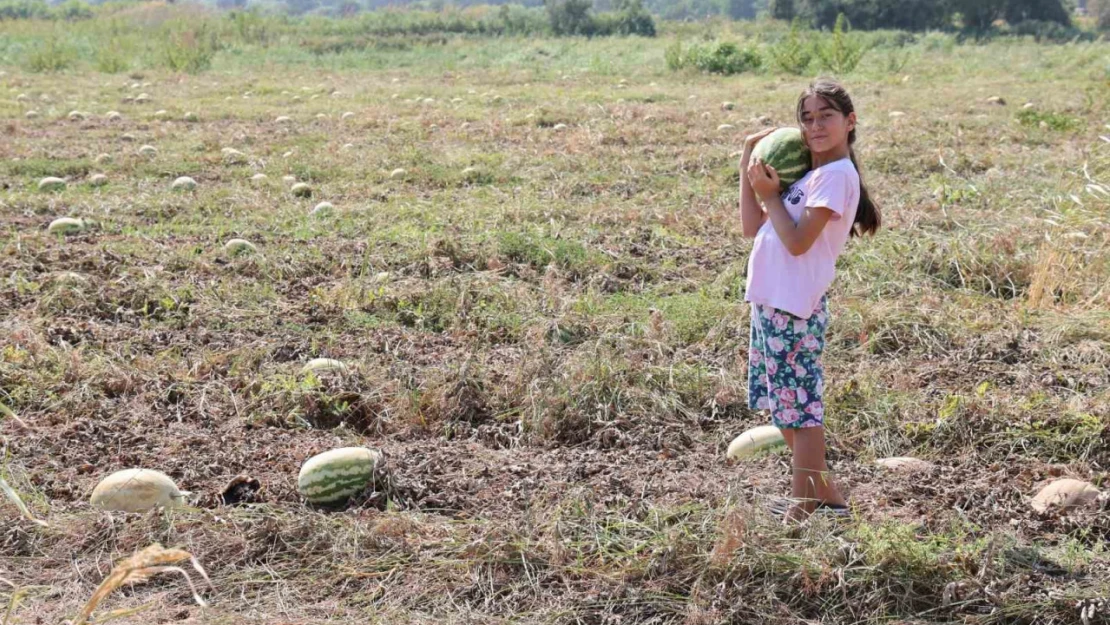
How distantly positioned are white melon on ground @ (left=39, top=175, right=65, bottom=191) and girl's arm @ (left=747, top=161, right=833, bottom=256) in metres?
6.31

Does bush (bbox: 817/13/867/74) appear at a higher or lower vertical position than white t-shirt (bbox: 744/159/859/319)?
lower

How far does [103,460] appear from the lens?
3488 mm

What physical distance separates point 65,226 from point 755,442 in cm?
463

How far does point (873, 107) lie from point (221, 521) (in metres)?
11.0

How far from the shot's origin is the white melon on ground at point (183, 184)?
25.0 ft

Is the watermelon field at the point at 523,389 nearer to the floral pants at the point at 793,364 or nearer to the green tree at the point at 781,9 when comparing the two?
the floral pants at the point at 793,364

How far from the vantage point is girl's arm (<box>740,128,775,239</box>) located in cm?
307

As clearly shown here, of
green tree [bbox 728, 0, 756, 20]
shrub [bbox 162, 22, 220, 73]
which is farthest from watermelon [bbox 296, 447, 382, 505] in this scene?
green tree [bbox 728, 0, 756, 20]

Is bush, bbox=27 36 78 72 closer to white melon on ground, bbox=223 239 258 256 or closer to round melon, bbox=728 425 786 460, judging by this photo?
white melon on ground, bbox=223 239 258 256

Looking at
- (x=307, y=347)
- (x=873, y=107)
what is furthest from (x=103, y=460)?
(x=873, y=107)

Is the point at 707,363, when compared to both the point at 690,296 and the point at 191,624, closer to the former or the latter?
the point at 690,296

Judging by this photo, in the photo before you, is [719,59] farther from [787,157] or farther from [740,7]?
[740,7]

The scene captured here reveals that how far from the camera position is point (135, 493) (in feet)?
10.1

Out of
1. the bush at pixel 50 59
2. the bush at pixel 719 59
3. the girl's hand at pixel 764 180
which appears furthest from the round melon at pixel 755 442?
the bush at pixel 50 59
